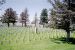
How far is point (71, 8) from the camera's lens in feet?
61.9

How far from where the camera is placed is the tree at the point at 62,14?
18.5 metres

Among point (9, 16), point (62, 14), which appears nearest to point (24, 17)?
point (9, 16)

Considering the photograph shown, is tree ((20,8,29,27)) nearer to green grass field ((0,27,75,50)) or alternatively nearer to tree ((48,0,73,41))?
green grass field ((0,27,75,50))

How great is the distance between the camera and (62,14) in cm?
1872

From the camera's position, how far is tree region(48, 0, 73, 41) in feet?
60.6

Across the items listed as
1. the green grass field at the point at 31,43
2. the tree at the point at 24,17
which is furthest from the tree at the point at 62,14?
the tree at the point at 24,17

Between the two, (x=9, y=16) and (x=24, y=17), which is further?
(x=24, y=17)

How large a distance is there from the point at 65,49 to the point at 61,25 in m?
5.19

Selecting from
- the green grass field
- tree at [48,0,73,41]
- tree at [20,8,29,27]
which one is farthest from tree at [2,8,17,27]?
tree at [48,0,73,41]

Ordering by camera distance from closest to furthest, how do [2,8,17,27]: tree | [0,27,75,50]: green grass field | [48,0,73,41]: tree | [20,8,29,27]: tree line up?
[0,27,75,50]: green grass field → [48,0,73,41]: tree → [2,8,17,27]: tree → [20,8,29,27]: tree

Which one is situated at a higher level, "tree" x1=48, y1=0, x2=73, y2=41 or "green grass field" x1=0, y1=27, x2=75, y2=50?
"tree" x1=48, y1=0, x2=73, y2=41

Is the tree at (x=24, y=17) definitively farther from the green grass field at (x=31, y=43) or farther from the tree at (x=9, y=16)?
the green grass field at (x=31, y=43)

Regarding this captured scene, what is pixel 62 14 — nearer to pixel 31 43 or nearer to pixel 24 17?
pixel 31 43

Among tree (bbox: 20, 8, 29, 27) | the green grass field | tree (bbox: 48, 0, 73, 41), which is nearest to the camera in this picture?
the green grass field
